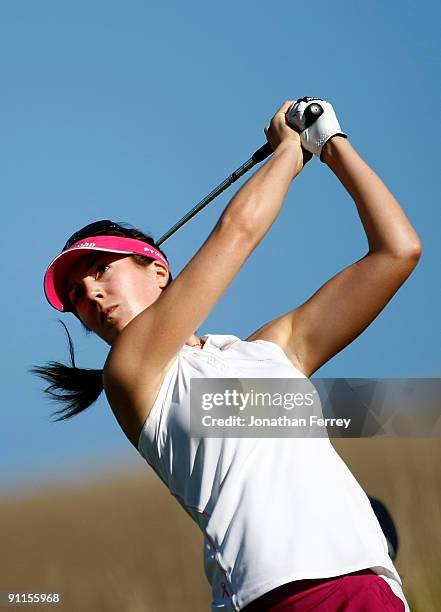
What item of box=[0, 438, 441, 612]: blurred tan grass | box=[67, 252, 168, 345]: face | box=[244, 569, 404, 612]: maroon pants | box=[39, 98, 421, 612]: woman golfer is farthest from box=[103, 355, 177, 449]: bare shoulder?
box=[0, 438, 441, 612]: blurred tan grass

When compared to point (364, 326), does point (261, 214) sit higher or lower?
higher

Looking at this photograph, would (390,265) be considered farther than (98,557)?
No

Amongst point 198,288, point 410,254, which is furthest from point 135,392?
point 410,254

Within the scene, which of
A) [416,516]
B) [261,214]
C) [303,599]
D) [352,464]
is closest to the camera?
[303,599]

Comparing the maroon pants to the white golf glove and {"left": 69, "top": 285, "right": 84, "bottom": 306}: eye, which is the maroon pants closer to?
{"left": 69, "top": 285, "right": 84, "bottom": 306}: eye

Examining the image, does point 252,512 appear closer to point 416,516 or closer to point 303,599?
point 303,599

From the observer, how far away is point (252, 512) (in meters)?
2.17

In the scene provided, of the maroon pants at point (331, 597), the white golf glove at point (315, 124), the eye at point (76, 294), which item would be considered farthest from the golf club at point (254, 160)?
the maroon pants at point (331, 597)

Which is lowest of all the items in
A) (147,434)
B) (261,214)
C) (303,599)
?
(303,599)

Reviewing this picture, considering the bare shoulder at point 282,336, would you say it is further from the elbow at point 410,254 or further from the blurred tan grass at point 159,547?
the blurred tan grass at point 159,547

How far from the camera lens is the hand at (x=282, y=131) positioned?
2.89 meters

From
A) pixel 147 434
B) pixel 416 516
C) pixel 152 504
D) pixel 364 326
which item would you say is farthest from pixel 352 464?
pixel 147 434

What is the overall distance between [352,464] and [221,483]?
3.64m

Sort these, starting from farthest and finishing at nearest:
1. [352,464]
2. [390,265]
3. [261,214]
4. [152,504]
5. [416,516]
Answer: [152,504], [352,464], [416,516], [390,265], [261,214]
